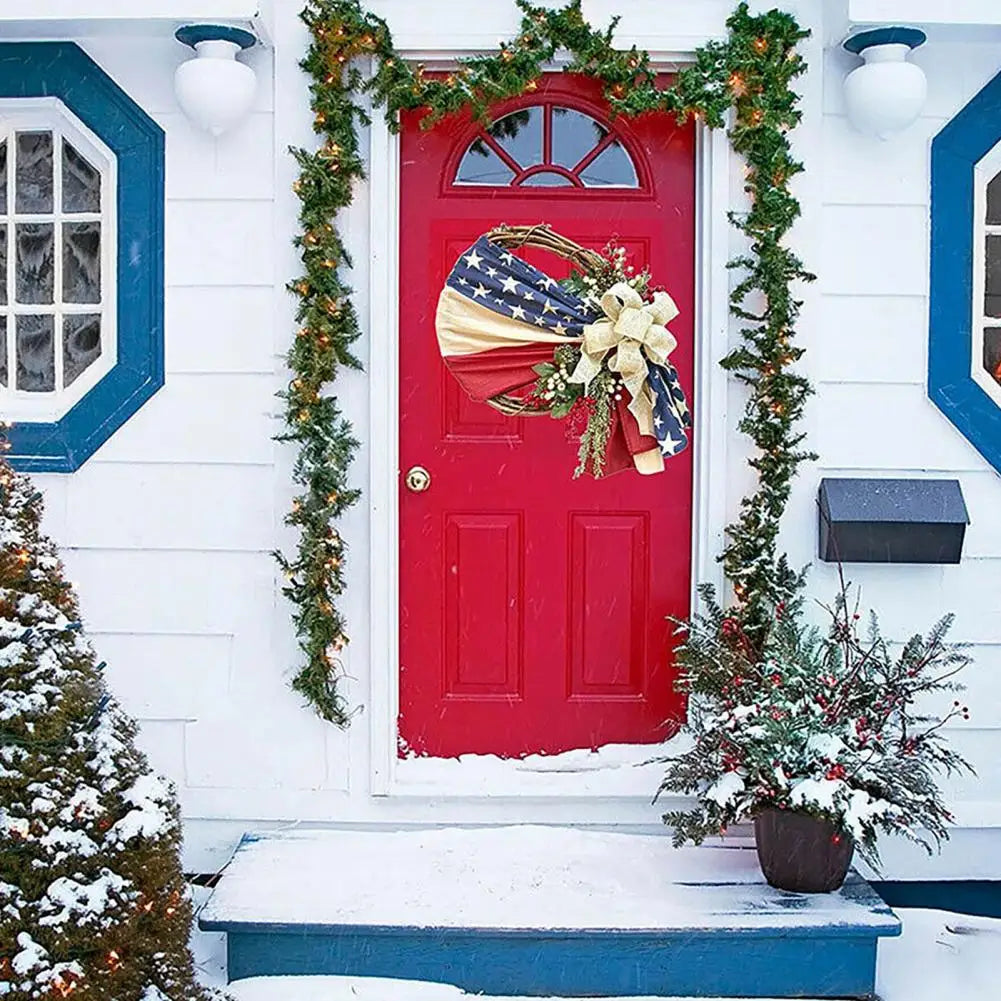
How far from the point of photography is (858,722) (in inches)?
131

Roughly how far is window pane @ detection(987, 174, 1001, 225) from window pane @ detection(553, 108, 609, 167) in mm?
1141

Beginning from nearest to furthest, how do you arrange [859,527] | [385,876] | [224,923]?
A: 1. [224,923]
2. [385,876]
3. [859,527]

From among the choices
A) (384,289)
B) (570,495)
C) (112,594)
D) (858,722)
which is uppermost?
(384,289)

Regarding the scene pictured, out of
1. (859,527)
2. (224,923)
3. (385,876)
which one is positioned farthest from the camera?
(859,527)

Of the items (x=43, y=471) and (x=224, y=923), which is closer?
(x=224, y=923)

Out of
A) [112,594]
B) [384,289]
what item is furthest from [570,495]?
[112,594]

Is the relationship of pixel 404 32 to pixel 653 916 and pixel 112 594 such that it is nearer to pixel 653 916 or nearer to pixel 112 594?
pixel 112 594

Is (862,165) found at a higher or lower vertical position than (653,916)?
higher

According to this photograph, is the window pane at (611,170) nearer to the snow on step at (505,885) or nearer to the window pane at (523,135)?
the window pane at (523,135)

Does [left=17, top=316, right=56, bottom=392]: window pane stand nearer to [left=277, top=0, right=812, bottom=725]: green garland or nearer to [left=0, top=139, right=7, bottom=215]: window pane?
Result: [left=0, top=139, right=7, bottom=215]: window pane

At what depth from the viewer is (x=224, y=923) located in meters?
3.19

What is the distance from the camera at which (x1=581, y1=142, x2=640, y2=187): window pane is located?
385cm

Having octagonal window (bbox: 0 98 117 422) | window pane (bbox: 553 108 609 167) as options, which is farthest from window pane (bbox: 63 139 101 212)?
window pane (bbox: 553 108 609 167)

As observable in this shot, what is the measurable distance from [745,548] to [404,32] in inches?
68.8
